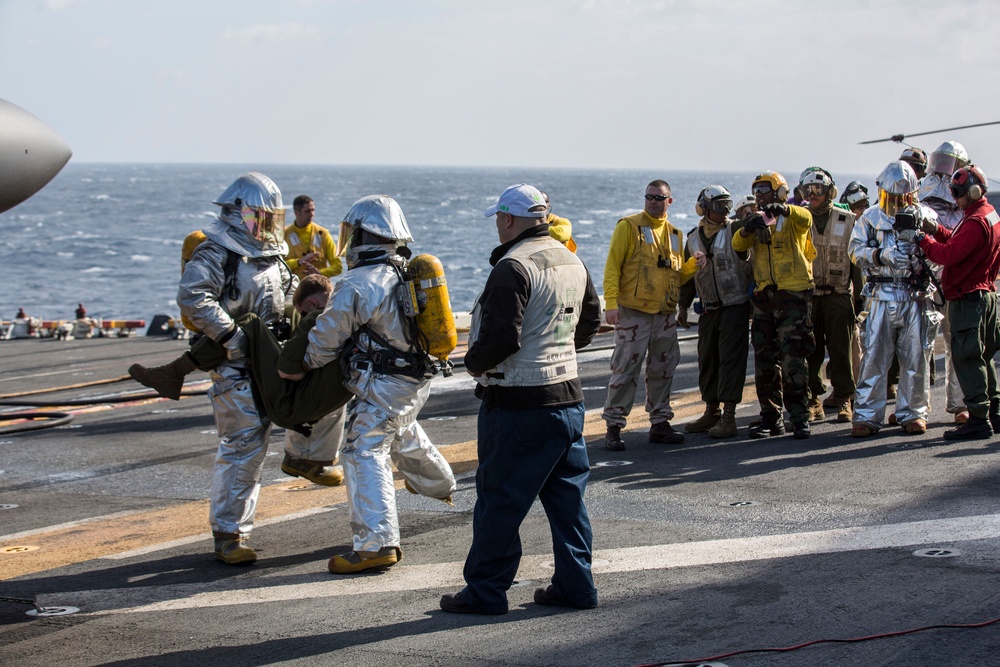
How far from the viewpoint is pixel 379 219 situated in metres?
6.47

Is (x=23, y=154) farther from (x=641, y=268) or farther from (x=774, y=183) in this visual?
(x=774, y=183)

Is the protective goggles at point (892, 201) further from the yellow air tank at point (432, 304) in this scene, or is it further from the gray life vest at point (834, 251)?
the yellow air tank at point (432, 304)

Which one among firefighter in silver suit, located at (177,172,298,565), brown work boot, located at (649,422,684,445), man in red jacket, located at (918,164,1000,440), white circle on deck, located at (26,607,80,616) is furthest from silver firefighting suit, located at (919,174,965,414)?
white circle on deck, located at (26,607,80,616)

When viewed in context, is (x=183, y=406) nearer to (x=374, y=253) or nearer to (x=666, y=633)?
(x=374, y=253)

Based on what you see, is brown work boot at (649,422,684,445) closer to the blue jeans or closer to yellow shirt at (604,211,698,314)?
yellow shirt at (604,211,698,314)

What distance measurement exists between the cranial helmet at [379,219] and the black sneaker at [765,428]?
4282 millimetres

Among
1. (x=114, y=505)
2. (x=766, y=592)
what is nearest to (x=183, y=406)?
(x=114, y=505)

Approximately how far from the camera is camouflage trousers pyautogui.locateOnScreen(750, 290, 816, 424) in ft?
30.8

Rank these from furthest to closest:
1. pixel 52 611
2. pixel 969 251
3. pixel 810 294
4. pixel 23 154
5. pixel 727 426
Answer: pixel 727 426 < pixel 810 294 < pixel 969 251 < pixel 52 611 < pixel 23 154

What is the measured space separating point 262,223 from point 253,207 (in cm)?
11

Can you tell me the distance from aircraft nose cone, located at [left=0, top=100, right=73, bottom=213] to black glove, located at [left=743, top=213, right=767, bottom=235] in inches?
213

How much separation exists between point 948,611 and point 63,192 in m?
165

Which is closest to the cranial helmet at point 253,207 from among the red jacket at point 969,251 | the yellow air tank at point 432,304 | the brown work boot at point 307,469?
the yellow air tank at point 432,304

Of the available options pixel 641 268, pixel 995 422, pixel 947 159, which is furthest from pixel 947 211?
pixel 641 268
